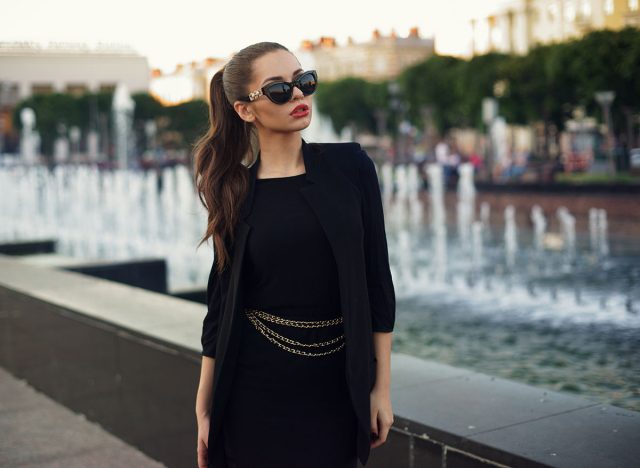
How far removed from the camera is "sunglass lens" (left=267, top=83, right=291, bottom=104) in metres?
2.14

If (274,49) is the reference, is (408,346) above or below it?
below

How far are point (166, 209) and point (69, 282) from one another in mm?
17819

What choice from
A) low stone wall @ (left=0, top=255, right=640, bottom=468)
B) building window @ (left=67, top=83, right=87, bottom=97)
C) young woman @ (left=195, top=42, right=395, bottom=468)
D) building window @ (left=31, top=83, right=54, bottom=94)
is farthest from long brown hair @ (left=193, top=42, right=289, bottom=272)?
building window @ (left=67, top=83, right=87, bottom=97)

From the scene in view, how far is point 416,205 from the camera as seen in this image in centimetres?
2464

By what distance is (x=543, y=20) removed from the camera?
232 feet

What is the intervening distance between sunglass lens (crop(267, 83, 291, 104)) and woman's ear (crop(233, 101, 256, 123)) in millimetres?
84

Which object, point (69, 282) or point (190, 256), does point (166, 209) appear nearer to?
point (190, 256)

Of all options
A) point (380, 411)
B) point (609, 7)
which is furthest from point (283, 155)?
point (609, 7)

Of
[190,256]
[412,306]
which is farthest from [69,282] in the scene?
[190,256]

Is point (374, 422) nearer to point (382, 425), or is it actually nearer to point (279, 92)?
point (382, 425)

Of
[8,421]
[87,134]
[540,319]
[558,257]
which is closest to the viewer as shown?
[8,421]

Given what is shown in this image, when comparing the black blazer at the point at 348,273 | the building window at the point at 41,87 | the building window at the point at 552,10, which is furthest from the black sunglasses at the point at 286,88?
the building window at the point at 41,87

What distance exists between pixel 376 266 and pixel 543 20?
71.8m

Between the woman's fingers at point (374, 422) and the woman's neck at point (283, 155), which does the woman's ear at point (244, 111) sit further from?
the woman's fingers at point (374, 422)
